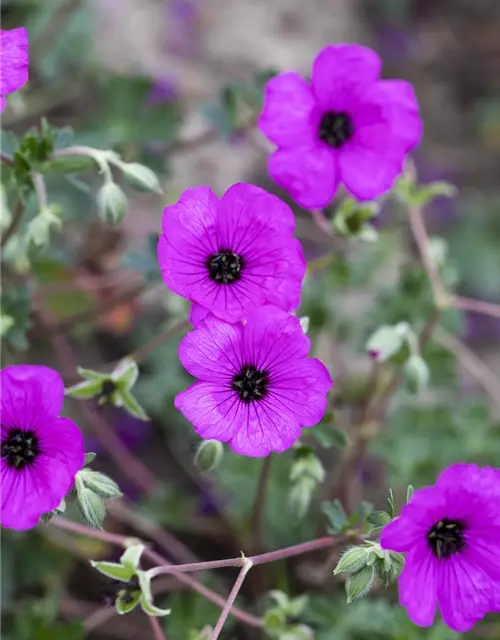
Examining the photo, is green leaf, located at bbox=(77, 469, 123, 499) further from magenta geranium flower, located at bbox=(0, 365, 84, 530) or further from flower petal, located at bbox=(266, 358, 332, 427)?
flower petal, located at bbox=(266, 358, 332, 427)

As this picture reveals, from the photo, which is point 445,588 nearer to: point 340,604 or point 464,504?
point 464,504

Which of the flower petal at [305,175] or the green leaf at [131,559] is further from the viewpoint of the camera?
the flower petal at [305,175]

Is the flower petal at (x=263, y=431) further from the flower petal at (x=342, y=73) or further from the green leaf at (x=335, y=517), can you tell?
the flower petal at (x=342, y=73)

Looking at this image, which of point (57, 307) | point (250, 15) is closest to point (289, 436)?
point (57, 307)

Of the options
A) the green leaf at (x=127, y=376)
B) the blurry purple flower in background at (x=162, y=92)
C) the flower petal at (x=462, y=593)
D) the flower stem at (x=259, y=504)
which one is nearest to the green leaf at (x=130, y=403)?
the green leaf at (x=127, y=376)

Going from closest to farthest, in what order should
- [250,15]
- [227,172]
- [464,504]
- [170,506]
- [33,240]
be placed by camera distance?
[464,504]
[33,240]
[170,506]
[227,172]
[250,15]

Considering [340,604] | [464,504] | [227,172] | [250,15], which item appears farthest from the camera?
[250,15]

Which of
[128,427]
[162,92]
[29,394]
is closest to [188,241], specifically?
[29,394]
